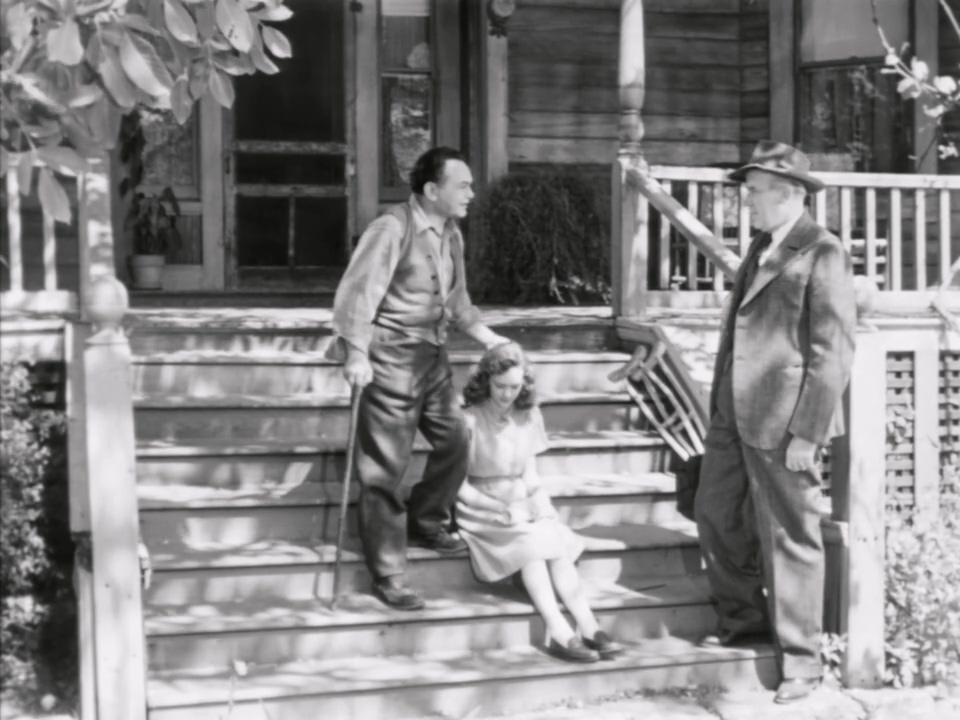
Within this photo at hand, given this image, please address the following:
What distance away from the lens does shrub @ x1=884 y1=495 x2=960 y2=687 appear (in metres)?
6.60

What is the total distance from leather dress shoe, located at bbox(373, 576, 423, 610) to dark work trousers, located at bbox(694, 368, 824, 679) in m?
1.20

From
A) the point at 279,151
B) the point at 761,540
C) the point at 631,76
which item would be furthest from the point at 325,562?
the point at 279,151

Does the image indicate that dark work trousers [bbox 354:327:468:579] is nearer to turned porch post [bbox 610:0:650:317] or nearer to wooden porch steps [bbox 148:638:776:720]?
wooden porch steps [bbox 148:638:776:720]

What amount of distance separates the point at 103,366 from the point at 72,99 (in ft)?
5.41

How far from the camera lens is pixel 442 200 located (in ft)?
21.5

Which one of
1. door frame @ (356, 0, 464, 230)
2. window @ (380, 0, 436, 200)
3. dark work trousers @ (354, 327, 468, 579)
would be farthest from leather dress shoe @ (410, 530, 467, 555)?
window @ (380, 0, 436, 200)

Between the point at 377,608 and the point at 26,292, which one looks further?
the point at 26,292

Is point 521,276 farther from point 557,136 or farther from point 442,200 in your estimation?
point 442,200

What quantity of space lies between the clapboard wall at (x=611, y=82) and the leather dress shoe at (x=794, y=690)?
5.88 metres

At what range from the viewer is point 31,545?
20.0ft

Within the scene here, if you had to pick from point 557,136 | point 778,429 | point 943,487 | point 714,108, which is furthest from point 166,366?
point 714,108

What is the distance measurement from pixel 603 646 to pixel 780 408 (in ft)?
3.83

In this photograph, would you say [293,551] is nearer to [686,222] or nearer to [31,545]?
[31,545]

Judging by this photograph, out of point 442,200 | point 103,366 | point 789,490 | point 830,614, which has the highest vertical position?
point 442,200
